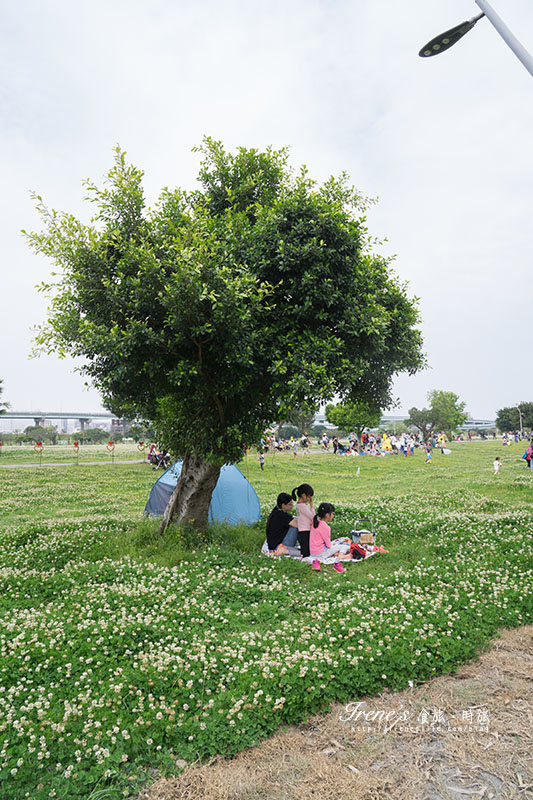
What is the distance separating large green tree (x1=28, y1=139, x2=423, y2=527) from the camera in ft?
34.2

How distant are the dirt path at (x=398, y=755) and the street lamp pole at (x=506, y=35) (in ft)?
31.1

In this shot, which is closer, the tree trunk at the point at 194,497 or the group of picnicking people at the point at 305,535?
the group of picnicking people at the point at 305,535

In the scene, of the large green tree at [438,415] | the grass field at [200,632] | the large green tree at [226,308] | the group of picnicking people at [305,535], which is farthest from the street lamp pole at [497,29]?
the large green tree at [438,415]

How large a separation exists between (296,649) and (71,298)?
9.38 metres

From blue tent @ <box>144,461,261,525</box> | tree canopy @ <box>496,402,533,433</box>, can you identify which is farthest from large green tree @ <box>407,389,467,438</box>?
blue tent @ <box>144,461,261,525</box>

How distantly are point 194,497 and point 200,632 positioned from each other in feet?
20.5

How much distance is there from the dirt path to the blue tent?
35.2 ft

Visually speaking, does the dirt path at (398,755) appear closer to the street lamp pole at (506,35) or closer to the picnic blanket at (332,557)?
the picnic blanket at (332,557)

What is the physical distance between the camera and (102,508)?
2191 cm

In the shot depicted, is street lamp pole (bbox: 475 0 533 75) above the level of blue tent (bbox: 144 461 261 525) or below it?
above

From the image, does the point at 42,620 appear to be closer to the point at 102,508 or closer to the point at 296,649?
the point at 296,649

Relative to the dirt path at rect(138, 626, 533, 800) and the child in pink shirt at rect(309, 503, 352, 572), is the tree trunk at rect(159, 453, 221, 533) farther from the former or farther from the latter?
the dirt path at rect(138, 626, 533, 800)

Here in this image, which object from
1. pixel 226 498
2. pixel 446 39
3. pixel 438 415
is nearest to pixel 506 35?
pixel 446 39

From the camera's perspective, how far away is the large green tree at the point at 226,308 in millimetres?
10438
